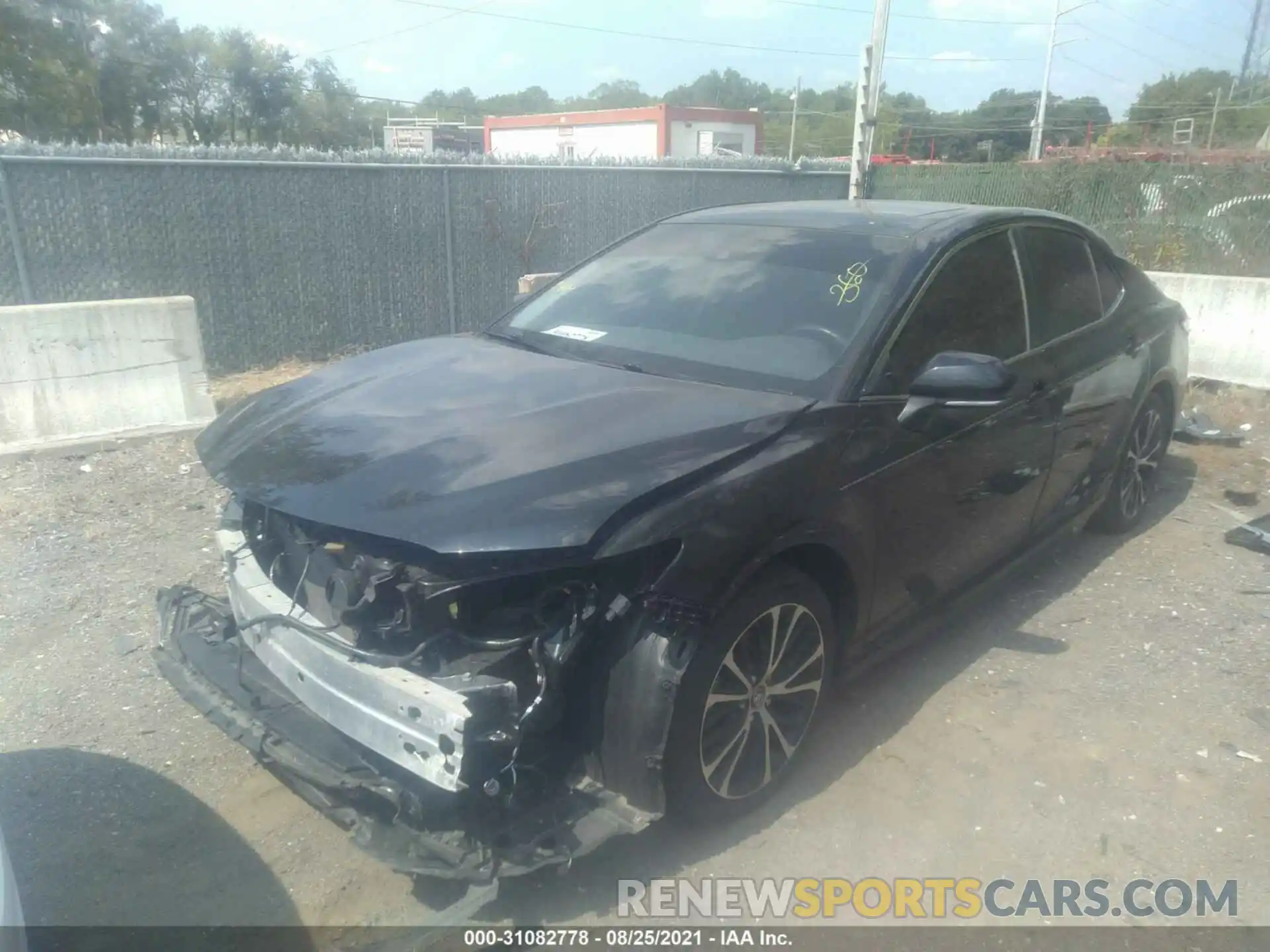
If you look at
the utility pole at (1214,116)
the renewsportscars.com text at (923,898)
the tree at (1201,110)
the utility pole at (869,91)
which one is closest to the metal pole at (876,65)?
the utility pole at (869,91)

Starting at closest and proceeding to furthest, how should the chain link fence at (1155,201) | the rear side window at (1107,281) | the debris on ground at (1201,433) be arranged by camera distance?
the rear side window at (1107,281) → the debris on ground at (1201,433) → the chain link fence at (1155,201)

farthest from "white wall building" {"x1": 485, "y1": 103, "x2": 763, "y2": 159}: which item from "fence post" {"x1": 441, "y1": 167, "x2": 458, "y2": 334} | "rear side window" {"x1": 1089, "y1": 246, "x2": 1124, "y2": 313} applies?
"rear side window" {"x1": 1089, "y1": 246, "x2": 1124, "y2": 313}

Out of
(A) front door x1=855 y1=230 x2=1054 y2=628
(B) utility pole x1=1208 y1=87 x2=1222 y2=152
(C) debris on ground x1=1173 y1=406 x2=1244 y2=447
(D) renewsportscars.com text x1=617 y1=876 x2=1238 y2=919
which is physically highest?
(B) utility pole x1=1208 y1=87 x2=1222 y2=152

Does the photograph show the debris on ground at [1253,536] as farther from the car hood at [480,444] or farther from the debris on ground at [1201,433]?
the car hood at [480,444]

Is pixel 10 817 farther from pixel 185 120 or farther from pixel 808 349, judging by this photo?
pixel 185 120

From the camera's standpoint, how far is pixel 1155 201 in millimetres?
12805

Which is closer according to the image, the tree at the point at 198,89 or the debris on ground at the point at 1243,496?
the debris on ground at the point at 1243,496

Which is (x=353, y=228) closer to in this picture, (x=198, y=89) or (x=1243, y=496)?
(x=1243, y=496)

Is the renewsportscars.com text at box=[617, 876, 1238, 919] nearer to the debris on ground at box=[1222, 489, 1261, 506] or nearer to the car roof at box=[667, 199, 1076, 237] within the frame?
the car roof at box=[667, 199, 1076, 237]

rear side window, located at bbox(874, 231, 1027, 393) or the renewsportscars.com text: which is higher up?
rear side window, located at bbox(874, 231, 1027, 393)

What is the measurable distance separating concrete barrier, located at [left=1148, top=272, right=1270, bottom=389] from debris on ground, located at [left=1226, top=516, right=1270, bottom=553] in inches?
125

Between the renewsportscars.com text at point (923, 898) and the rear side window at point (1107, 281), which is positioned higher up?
the rear side window at point (1107, 281)

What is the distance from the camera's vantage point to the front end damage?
238 centimetres

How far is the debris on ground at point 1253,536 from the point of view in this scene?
537 centimetres
